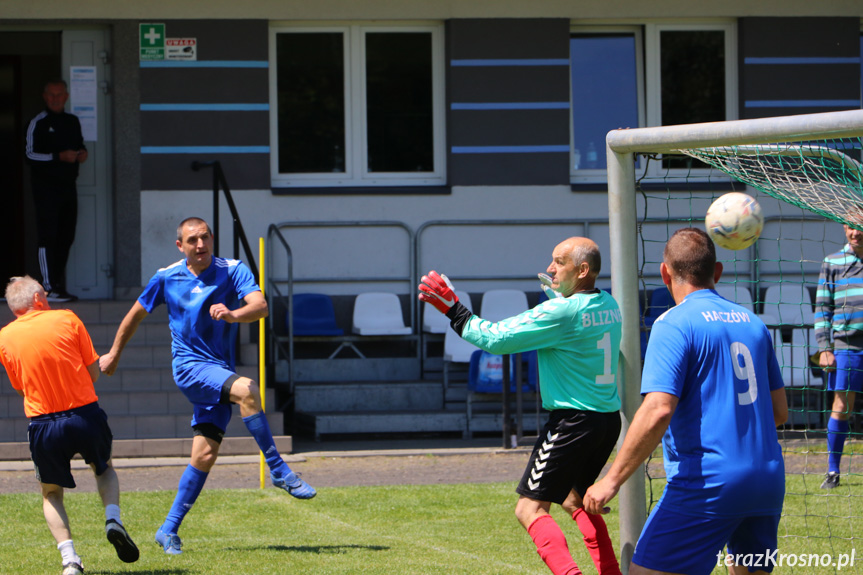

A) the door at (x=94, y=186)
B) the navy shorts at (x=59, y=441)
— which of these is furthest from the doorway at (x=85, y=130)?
the navy shorts at (x=59, y=441)

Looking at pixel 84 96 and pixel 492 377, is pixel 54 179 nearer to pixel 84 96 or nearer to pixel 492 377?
pixel 84 96

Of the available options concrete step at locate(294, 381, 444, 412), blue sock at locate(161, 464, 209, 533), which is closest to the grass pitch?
blue sock at locate(161, 464, 209, 533)

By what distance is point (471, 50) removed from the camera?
40.5 ft

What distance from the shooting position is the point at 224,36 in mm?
12094

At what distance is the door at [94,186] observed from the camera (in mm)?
12102

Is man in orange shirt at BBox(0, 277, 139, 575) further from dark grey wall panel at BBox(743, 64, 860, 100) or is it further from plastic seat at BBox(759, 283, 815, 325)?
dark grey wall panel at BBox(743, 64, 860, 100)

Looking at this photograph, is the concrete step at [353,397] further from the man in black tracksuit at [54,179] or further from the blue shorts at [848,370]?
the blue shorts at [848,370]

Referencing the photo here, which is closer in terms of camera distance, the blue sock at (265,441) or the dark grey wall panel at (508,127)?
the blue sock at (265,441)

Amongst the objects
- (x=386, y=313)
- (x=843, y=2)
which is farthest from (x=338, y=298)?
(x=843, y=2)

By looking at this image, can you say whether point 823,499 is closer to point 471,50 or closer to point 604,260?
point 604,260

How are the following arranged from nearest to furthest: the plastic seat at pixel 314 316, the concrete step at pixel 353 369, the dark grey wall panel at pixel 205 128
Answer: the plastic seat at pixel 314 316 < the concrete step at pixel 353 369 < the dark grey wall panel at pixel 205 128

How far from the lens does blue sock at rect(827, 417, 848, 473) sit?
8.17 meters

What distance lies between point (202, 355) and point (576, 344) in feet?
8.81

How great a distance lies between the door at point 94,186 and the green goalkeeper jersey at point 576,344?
321 inches
